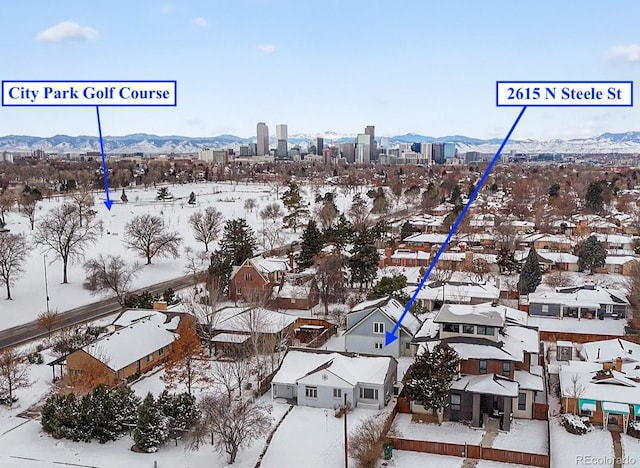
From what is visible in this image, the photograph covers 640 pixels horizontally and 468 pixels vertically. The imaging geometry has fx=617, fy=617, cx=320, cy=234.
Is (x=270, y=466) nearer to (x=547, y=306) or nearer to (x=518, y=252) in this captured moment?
(x=547, y=306)

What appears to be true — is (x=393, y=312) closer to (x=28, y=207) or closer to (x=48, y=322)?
(x=48, y=322)

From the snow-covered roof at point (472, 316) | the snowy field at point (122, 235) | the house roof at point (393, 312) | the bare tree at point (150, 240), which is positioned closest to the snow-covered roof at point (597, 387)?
the snow-covered roof at point (472, 316)

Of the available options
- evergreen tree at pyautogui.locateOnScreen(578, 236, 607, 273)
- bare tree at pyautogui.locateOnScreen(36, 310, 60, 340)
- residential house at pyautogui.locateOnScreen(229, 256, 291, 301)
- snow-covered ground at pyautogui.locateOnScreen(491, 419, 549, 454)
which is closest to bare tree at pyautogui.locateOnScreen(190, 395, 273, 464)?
snow-covered ground at pyautogui.locateOnScreen(491, 419, 549, 454)

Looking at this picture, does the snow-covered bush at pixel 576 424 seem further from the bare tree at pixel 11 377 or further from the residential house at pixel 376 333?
the bare tree at pixel 11 377

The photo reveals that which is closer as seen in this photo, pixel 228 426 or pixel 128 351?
pixel 228 426

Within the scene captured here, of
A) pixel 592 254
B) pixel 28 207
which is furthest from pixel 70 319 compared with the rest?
pixel 592 254

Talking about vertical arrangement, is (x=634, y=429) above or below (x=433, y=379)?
below

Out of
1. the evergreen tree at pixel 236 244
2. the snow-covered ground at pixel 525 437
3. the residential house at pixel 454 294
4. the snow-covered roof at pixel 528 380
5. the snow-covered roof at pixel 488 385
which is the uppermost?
the evergreen tree at pixel 236 244

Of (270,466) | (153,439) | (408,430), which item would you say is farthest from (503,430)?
(153,439)
